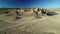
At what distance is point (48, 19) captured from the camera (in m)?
1.73

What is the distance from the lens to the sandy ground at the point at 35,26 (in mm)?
1625

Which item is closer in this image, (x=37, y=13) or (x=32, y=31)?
(x=32, y=31)

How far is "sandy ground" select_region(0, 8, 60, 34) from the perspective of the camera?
162cm

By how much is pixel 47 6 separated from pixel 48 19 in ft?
0.74

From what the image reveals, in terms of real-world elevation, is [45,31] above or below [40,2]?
below

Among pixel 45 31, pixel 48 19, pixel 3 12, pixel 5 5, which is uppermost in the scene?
pixel 5 5

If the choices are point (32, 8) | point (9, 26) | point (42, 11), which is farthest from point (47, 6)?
point (9, 26)

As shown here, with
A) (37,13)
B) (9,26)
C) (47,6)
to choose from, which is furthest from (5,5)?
(47,6)

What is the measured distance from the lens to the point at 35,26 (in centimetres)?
167

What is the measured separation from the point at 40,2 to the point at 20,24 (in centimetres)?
51

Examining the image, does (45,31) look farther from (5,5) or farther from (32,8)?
(5,5)

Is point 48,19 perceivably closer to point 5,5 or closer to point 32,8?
point 32,8

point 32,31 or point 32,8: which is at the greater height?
point 32,8

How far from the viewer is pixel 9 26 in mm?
1701
